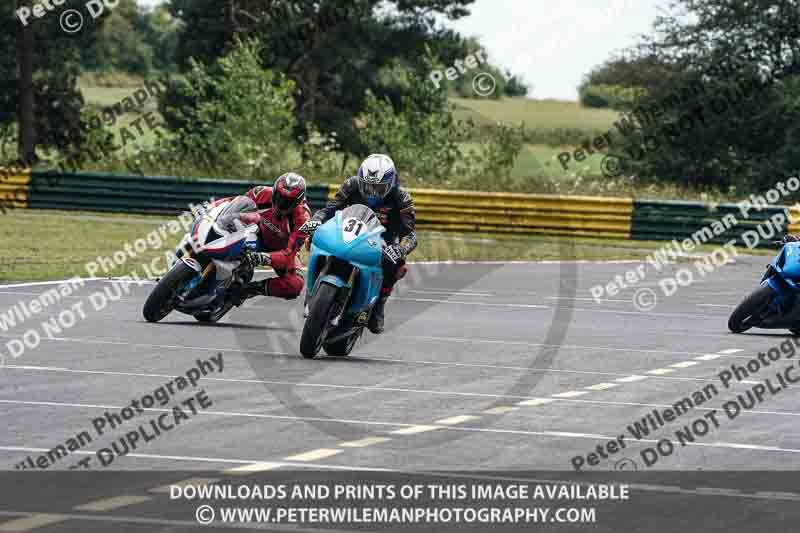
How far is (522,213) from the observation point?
1447 inches

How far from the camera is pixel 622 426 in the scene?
38.6ft

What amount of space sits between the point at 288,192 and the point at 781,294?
5.43 metres

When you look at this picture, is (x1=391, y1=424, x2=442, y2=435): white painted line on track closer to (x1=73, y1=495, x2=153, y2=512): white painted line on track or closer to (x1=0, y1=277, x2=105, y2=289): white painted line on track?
(x1=73, y1=495, x2=153, y2=512): white painted line on track

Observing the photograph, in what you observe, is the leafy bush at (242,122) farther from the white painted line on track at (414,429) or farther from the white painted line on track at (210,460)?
the white painted line on track at (210,460)

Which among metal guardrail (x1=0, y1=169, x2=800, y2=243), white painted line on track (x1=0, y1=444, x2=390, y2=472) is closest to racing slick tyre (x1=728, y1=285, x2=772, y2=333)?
white painted line on track (x1=0, y1=444, x2=390, y2=472)

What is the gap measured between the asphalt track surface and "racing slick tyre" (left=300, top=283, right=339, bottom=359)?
9.3 inches

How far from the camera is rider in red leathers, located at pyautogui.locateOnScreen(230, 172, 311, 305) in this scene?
17.8m

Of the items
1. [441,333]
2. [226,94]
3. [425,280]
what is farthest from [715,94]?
[441,333]

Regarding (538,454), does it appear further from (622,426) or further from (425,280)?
(425,280)

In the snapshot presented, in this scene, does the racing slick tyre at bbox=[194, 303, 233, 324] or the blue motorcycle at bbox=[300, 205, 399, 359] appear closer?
the blue motorcycle at bbox=[300, 205, 399, 359]

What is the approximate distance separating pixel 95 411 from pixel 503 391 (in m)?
3.50

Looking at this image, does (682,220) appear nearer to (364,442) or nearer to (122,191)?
(122,191)

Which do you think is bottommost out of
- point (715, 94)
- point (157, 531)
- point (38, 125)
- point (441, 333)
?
point (38, 125)

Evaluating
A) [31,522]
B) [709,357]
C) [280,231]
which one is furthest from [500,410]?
[280,231]
